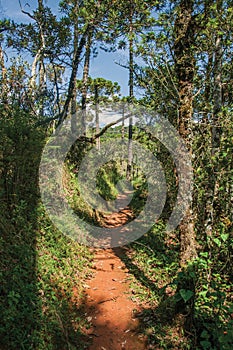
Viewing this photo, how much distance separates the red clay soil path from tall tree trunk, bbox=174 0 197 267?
1.41 m

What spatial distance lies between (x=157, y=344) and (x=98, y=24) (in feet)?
30.1

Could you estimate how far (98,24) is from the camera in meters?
8.83

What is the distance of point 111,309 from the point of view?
4742 mm

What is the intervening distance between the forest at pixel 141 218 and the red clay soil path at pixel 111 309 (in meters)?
0.02

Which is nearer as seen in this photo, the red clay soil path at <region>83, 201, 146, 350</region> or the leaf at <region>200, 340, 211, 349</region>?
the leaf at <region>200, 340, 211, 349</region>

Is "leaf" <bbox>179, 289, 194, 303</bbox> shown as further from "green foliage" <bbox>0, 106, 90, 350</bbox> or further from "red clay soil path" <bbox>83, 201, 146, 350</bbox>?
"green foliage" <bbox>0, 106, 90, 350</bbox>

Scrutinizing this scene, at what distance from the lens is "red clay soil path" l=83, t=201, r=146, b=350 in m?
3.97

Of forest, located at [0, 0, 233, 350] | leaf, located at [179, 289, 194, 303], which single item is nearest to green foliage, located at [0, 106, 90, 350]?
forest, located at [0, 0, 233, 350]

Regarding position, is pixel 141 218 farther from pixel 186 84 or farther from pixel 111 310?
pixel 186 84

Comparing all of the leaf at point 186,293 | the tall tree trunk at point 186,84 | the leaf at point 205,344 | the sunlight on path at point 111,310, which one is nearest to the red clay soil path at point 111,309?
the sunlight on path at point 111,310

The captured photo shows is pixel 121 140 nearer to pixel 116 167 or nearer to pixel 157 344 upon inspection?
pixel 116 167

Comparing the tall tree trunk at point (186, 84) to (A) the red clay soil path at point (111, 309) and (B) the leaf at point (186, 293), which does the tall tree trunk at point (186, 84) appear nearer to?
(B) the leaf at point (186, 293)

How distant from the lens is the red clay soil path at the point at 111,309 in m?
3.97

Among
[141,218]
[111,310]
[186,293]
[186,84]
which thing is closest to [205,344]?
[186,293]
